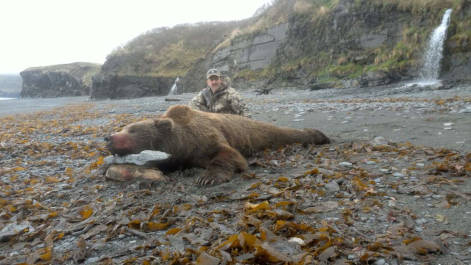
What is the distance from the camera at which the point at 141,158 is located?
3.98m

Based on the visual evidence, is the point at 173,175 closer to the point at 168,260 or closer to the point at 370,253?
the point at 168,260

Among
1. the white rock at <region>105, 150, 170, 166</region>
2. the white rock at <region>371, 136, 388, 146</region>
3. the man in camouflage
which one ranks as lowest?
the white rock at <region>371, 136, 388, 146</region>

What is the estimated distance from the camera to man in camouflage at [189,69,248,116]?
6.85m

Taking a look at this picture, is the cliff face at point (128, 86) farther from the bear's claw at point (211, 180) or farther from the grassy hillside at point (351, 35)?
the bear's claw at point (211, 180)

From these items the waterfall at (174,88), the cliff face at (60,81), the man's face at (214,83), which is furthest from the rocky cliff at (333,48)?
the cliff face at (60,81)

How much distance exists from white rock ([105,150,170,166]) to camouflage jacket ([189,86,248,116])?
9.64 ft

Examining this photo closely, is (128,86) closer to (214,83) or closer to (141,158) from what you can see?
(214,83)

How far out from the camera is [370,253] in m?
1.93

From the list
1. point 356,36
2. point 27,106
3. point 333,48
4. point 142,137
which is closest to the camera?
point 142,137

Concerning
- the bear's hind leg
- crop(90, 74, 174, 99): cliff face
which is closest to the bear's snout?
the bear's hind leg

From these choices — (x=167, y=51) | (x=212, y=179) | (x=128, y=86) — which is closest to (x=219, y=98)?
(x=212, y=179)

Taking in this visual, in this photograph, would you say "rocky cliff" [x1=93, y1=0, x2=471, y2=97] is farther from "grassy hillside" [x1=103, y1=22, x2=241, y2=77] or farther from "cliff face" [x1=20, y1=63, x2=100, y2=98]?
"cliff face" [x1=20, y1=63, x2=100, y2=98]

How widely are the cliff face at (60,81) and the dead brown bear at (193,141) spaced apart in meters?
54.0

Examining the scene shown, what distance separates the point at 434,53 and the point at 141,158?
1554 cm
